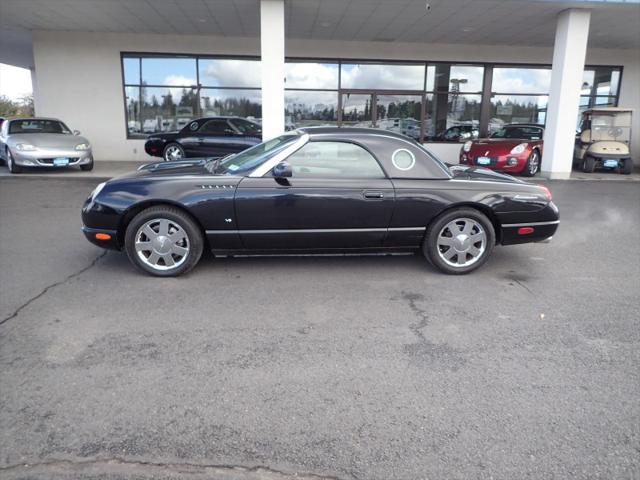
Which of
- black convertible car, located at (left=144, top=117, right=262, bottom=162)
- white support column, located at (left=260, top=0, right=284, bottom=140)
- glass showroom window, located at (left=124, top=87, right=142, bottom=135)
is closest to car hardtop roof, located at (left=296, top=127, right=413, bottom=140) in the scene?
white support column, located at (left=260, top=0, right=284, bottom=140)

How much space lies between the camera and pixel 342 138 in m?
5.01

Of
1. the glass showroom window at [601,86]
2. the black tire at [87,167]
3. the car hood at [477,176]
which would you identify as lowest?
the black tire at [87,167]

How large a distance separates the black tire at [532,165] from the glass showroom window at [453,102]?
4.62m

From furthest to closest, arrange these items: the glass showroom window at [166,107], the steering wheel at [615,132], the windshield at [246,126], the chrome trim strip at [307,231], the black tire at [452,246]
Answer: the glass showroom window at [166,107] < the steering wheel at [615,132] < the windshield at [246,126] < the black tire at [452,246] < the chrome trim strip at [307,231]

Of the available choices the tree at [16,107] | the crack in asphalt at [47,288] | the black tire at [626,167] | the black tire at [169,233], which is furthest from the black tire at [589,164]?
the tree at [16,107]

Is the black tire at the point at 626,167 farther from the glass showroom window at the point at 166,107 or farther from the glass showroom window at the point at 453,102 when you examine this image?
the glass showroom window at the point at 166,107

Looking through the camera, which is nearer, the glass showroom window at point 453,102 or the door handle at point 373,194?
the door handle at point 373,194

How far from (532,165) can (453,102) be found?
17.5ft

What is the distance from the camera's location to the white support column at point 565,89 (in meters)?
12.4

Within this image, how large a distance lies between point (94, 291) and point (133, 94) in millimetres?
14059

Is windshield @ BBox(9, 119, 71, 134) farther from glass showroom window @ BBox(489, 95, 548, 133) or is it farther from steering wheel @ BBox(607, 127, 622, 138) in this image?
steering wheel @ BBox(607, 127, 622, 138)

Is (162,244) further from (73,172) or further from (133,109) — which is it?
(133,109)

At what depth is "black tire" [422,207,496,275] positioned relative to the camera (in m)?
5.05

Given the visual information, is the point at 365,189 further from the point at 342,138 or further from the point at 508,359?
the point at 508,359
